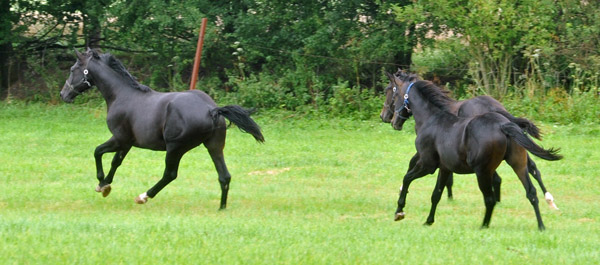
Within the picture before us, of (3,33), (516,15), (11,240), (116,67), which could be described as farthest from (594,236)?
(3,33)

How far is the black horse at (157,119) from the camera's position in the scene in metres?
11.3

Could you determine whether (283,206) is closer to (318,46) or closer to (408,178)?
(408,178)

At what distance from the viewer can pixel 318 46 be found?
78.5 ft

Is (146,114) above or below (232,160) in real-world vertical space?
above

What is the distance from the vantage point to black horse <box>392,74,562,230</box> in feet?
30.5

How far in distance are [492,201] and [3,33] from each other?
18.6 metres

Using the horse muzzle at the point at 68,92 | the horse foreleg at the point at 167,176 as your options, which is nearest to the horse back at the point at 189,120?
Answer: the horse foreleg at the point at 167,176

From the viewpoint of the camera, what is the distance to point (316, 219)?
1071 cm

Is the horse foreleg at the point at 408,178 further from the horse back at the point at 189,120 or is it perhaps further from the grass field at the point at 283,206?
the horse back at the point at 189,120

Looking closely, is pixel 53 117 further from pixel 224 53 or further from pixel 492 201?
pixel 492 201

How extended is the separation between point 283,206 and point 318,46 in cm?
1256

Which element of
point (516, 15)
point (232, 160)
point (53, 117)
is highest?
point (516, 15)

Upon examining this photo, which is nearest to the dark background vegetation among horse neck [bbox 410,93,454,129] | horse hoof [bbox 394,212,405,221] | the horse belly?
horse neck [bbox 410,93,454,129]

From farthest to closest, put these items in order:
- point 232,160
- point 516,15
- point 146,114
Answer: point 516,15 < point 232,160 < point 146,114
